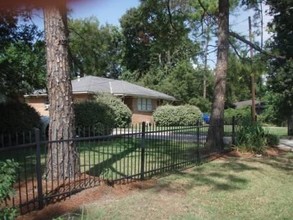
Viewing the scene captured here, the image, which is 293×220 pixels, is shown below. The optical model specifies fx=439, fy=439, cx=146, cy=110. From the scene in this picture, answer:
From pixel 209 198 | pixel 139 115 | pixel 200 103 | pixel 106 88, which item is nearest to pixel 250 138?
pixel 209 198

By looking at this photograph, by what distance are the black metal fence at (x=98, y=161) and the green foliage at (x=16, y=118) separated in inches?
160

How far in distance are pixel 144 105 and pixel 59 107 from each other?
2973 centimetres

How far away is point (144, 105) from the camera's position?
37.3 meters

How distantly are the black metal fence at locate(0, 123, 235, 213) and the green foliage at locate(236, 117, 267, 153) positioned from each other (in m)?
1.06

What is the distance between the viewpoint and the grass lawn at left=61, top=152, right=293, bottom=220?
6.58 m

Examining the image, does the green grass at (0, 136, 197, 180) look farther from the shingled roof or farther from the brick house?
the brick house

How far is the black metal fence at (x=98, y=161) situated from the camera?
6480 millimetres

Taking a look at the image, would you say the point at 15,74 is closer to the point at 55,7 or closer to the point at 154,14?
the point at 154,14

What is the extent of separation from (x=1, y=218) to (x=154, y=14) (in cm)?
1448

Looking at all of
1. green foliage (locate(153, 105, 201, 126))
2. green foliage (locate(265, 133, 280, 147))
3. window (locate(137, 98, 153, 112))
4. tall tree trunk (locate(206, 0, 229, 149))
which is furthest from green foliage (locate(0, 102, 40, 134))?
window (locate(137, 98, 153, 112))

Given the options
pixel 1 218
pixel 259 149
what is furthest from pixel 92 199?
pixel 259 149

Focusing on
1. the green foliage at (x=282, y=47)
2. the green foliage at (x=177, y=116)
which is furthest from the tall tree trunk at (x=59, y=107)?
the green foliage at (x=177, y=116)

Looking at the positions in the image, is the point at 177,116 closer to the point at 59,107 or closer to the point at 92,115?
the point at 92,115

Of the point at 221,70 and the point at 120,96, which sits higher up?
the point at 120,96
